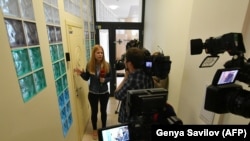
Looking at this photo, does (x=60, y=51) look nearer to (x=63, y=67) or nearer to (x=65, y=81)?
(x=63, y=67)

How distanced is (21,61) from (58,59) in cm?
58

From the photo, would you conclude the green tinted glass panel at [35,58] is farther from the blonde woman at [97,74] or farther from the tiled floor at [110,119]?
the tiled floor at [110,119]

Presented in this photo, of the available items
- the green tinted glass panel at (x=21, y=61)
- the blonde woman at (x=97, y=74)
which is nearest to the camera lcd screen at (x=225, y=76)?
the green tinted glass panel at (x=21, y=61)

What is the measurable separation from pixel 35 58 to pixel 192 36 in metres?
1.32

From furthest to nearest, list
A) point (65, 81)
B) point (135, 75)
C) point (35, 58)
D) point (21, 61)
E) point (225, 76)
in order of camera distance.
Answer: point (65, 81) < point (135, 75) < point (35, 58) < point (21, 61) < point (225, 76)

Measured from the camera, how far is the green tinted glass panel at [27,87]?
2.97ft

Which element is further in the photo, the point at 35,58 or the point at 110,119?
the point at 110,119

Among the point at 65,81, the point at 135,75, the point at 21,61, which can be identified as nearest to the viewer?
the point at 21,61

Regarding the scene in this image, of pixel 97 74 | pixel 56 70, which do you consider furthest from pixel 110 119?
pixel 56 70

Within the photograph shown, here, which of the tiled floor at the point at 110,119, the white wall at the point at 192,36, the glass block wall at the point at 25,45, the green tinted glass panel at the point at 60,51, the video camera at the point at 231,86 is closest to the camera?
the video camera at the point at 231,86

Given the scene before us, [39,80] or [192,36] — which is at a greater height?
[192,36]

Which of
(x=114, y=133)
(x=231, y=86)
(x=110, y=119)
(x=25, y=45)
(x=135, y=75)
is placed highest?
(x=25, y=45)

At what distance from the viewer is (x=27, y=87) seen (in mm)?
953

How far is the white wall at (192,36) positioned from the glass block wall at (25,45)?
1.28 metres
